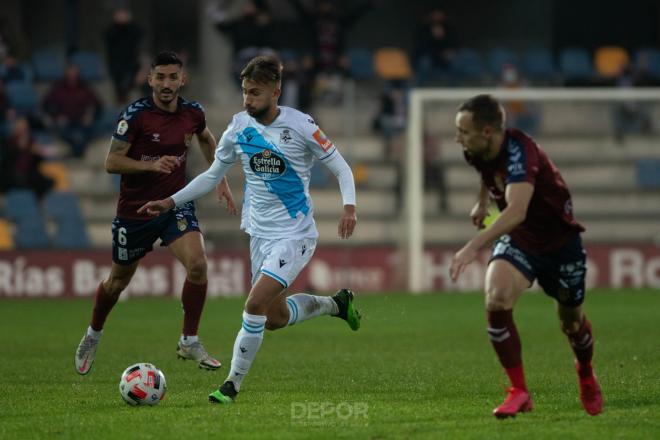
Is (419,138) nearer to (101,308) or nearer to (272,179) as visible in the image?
(101,308)

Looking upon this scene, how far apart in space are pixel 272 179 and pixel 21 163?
43.0ft

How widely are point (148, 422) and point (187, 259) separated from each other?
253cm

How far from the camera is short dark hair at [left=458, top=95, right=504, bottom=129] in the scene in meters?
7.15

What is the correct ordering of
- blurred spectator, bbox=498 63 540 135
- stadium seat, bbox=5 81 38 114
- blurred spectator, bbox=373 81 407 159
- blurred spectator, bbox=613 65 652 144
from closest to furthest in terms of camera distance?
blurred spectator, bbox=498 63 540 135
blurred spectator, bbox=613 65 652 144
blurred spectator, bbox=373 81 407 159
stadium seat, bbox=5 81 38 114

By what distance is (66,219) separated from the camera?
2045cm

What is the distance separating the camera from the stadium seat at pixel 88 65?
24125 millimetres

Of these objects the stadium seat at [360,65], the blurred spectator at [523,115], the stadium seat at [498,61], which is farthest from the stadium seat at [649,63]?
the stadium seat at [360,65]

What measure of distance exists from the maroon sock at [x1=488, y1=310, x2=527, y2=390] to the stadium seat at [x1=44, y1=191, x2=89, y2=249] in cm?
1385

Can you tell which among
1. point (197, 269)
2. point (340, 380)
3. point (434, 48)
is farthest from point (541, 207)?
point (434, 48)

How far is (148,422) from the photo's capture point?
7395 mm

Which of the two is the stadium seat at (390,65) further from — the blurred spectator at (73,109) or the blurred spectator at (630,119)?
the blurred spectator at (73,109)

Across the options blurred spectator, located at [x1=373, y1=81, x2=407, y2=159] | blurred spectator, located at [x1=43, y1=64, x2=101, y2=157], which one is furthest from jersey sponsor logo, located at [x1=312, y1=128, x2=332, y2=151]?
blurred spectator, located at [x1=43, y1=64, x2=101, y2=157]

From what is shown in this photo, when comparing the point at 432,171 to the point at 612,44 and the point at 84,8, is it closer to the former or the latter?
the point at 612,44

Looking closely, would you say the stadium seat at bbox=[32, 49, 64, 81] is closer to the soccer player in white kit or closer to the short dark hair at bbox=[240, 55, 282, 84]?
the soccer player in white kit
